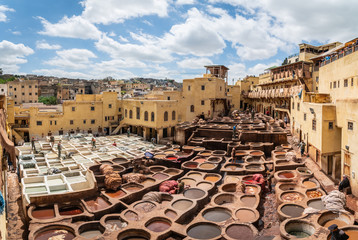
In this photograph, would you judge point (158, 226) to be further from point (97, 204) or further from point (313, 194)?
point (313, 194)

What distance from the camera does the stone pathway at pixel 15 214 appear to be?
14.1 metres

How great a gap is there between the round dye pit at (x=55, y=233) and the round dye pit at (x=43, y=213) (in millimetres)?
1528

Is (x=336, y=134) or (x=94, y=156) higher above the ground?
(x=336, y=134)

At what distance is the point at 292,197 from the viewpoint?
15.2m

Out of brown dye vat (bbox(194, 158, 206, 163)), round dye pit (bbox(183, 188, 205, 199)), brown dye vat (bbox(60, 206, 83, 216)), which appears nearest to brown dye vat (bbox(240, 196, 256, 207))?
round dye pit (bbox(183, 188, 205, 199))

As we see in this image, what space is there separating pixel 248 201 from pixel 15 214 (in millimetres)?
14716

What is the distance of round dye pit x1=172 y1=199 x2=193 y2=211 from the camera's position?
1580 centimetres

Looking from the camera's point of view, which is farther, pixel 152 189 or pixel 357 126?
pixel 152 189

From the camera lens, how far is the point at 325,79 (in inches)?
885

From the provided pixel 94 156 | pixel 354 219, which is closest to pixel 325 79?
pixel 354 219

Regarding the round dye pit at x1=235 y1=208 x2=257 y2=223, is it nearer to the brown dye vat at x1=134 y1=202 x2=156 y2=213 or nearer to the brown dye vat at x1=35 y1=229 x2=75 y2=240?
the brown dye vat at x1=134 y1=202 x2=156 y2=213

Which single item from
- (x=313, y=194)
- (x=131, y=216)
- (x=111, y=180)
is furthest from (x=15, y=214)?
(x=313, y=194)

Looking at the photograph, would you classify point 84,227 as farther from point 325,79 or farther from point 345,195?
point 325,79

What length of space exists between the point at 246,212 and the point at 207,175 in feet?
22.1
